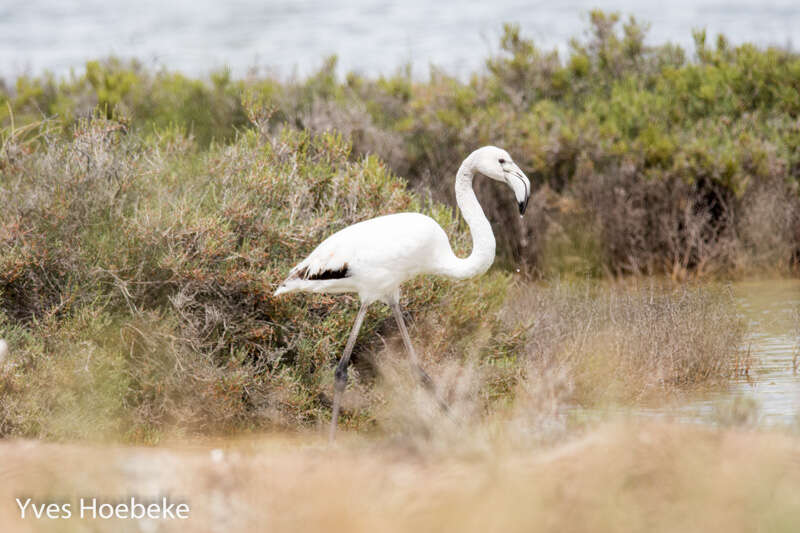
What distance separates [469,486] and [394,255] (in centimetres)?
260

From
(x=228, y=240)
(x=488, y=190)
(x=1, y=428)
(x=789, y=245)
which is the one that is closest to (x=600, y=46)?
(x=488, y=190)

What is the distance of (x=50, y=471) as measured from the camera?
5.26m

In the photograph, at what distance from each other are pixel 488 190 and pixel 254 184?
6.97 metres

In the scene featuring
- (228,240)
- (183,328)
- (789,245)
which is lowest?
(789,245)

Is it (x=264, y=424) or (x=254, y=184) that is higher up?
(x=254, y=184)

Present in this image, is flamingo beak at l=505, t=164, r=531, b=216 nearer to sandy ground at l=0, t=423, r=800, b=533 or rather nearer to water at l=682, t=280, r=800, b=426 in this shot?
water at l=682, t=280, r=800, b=426

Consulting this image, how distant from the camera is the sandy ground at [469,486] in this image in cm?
425

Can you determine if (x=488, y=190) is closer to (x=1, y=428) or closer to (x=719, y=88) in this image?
(x=719, y=88)

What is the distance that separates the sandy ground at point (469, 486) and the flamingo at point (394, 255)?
174 centimetres

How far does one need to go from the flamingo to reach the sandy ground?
174 centimetres

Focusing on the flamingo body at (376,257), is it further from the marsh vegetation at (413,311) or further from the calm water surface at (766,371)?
the calm water surface at (766,371)

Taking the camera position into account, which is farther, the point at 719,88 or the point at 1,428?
the point at 719,88

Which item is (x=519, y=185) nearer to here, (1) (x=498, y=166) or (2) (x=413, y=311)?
(1) (x=498, y=166)

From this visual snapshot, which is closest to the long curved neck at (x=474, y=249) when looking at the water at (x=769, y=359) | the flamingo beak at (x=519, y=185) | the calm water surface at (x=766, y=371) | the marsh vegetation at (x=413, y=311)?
the flamingo beak at (x=519, y=185)
